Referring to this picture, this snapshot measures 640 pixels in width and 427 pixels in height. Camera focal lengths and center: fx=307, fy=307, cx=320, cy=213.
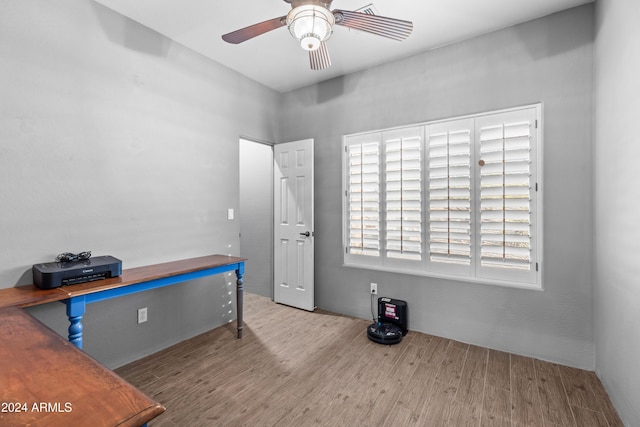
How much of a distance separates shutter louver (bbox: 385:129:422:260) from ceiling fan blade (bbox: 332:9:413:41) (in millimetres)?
1364

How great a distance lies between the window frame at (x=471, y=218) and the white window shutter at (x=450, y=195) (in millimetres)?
27

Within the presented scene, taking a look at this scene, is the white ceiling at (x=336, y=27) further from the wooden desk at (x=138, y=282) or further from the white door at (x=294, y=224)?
the wooden desk at (x=138, y=282)

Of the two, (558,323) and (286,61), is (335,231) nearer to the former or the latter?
(286,61)

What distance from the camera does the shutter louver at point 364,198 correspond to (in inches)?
133

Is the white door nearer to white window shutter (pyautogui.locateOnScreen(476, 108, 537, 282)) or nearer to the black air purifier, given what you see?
the black air purifier

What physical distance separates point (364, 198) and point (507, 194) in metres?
1.38

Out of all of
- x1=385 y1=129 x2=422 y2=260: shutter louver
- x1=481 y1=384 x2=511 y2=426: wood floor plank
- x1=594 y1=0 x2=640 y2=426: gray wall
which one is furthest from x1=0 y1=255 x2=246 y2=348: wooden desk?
x1=594 y1=0 x2=640 y2=426: gray wall

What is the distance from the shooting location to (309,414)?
1.90m

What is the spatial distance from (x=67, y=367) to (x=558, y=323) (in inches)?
124

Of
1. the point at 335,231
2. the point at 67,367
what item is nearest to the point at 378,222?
the point at 335,231

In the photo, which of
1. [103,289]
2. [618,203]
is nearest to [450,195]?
[618,203]

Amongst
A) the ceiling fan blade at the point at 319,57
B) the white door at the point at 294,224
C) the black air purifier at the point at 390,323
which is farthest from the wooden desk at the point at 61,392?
the white door at the point at 294,224

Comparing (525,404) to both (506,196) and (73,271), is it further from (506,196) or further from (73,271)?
(73,271)

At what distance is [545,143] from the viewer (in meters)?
2.52
